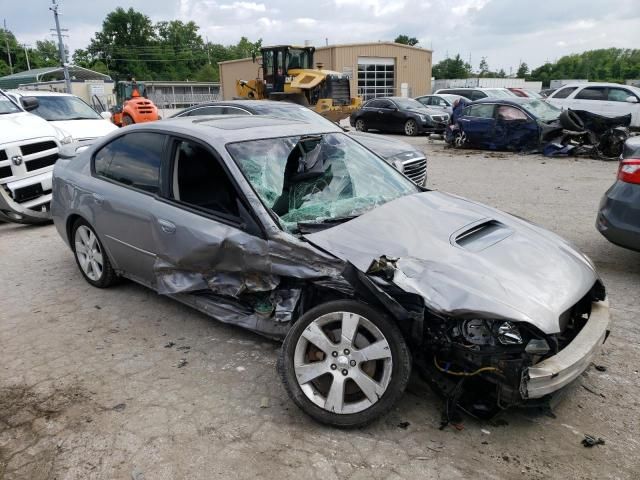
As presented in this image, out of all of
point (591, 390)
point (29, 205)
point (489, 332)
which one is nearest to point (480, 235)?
point (489, 332)

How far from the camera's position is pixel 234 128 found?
389cm

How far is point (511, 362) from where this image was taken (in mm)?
2434

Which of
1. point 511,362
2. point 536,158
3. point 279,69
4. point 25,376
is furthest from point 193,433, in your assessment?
point 279,69

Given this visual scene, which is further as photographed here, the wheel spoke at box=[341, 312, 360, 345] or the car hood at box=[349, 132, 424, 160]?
the car hood at box=[349, 132, 424, 160]

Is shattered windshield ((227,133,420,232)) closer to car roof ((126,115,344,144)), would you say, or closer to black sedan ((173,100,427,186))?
car roof ((126,115,344,144))

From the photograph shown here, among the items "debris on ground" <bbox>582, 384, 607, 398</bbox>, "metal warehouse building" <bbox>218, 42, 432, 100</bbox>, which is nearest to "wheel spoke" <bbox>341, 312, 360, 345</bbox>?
"debris on ground" <bbox>582, 384, 607, 398</bbox>

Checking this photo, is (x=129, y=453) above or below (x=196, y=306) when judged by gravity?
below

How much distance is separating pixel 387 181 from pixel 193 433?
7.51ft

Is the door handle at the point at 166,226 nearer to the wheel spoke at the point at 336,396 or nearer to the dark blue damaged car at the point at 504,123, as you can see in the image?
the wheel spoke at the point at 336,396

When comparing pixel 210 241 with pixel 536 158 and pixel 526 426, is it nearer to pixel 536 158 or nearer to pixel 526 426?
pixel 526 426

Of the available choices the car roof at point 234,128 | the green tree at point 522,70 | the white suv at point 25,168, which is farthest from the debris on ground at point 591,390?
the green tree at point 522,70

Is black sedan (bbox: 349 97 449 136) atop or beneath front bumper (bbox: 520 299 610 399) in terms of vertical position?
atop

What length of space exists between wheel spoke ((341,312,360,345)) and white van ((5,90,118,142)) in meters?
7.21

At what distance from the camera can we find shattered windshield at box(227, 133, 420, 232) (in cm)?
340
